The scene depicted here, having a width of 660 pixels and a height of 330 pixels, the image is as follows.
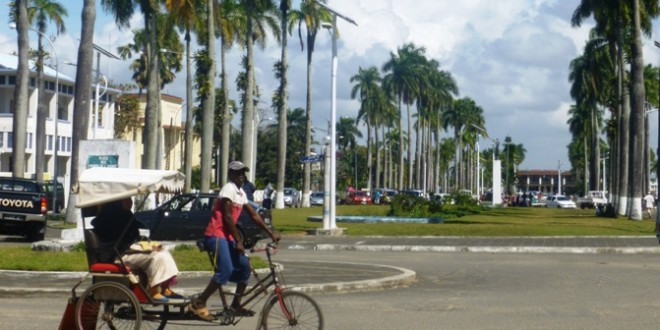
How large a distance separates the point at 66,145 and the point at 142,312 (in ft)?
284

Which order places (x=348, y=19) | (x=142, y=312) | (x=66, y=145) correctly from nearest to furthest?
1. (x=142, y=312)
2. (x=348, y=19)
3. (x=66, y=145)

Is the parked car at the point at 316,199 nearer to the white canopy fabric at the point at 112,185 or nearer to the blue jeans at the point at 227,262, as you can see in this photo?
the white canopy fabric at the point at 112,185

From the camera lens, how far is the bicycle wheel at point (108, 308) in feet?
35.9

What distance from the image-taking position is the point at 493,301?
16.3 metres

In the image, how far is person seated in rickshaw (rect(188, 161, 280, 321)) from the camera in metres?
11.2

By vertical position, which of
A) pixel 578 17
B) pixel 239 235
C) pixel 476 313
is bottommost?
pixel 476 313

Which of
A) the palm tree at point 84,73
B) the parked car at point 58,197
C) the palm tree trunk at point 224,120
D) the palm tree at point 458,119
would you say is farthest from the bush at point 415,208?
the palm tree at point 458,119

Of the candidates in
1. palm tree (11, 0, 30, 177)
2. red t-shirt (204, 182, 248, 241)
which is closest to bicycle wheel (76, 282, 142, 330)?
red t-shirt (204, 182, 248, 241)

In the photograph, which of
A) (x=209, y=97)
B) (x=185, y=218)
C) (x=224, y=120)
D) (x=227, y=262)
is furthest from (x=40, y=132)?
(x=227, y=262)

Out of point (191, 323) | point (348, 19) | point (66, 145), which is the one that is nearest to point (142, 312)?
point (191, 323)

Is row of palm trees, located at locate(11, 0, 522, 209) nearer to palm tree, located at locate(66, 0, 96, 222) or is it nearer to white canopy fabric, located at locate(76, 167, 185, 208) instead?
palm tree, located at locate(66, 0, 96, 222)

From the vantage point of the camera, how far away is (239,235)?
11.3 m

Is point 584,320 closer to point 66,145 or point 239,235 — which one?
point 239,235

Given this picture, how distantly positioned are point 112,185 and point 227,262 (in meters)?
1.61
